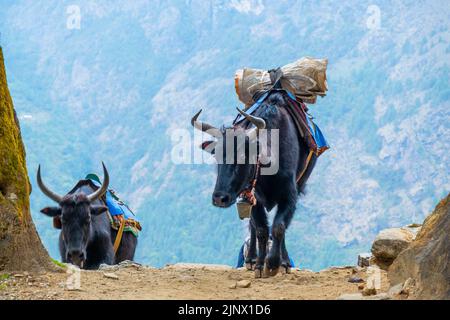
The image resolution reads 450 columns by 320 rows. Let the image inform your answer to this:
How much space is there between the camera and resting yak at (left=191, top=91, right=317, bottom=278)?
6.86 m

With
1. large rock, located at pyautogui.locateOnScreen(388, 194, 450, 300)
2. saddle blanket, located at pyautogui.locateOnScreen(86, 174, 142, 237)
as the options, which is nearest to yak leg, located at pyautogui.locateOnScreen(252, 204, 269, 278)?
large rock, located at pyautogui.locateOnScreen(388, 194, 450, 300)

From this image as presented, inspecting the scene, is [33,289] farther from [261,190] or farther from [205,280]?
[261,190]

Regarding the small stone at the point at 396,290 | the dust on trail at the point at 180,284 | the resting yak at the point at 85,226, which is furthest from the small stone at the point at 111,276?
the small stone at the point at 396,290

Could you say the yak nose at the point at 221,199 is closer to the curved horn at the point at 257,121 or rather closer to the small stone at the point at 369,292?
the curved horn at the point at 257,121

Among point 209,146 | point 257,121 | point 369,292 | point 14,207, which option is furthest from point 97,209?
point 369,292

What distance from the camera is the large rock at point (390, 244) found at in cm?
644

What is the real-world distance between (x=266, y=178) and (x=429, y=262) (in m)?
2.66

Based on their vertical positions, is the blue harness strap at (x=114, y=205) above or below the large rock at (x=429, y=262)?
above

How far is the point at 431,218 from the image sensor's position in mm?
5746

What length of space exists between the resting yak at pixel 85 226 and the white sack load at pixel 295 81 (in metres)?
1.66

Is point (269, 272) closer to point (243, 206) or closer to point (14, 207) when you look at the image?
point (243, 206)

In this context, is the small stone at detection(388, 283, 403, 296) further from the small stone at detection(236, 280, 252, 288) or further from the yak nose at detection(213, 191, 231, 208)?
the yak nose at detection(213, 191, 231, 208)

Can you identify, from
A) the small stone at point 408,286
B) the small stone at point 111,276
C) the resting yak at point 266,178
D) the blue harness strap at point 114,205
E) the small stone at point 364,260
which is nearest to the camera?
the small stone at point 408,286

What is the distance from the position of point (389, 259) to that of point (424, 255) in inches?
58.4
